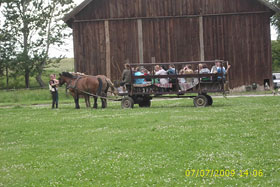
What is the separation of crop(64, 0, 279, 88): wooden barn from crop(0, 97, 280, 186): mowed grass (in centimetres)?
1864

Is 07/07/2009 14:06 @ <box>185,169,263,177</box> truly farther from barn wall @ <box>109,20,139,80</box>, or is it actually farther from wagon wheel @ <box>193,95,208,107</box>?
barn wall @ <box>109,20,139,80</box>

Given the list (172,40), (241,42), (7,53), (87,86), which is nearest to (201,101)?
(87,86)

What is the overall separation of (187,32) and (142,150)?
25.5 metres

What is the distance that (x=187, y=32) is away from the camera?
3606 cm

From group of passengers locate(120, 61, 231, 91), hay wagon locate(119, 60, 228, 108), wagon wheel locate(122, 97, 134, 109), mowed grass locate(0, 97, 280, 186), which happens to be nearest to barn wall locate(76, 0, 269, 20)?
group of passengers locate(120, 61, 231, 91)

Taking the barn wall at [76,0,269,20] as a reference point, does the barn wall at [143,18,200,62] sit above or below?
below

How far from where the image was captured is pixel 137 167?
970cm

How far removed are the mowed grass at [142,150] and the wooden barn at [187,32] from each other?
18.6 metres

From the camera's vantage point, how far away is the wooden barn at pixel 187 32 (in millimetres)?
35969

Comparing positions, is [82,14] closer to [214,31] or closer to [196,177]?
[214,31]

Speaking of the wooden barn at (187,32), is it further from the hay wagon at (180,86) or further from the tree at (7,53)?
the tree at (7,53)

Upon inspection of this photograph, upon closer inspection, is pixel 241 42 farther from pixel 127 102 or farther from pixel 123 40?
pixel 127 102

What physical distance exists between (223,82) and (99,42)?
53.0 ft

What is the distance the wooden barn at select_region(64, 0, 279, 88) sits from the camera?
3597 centimetres
